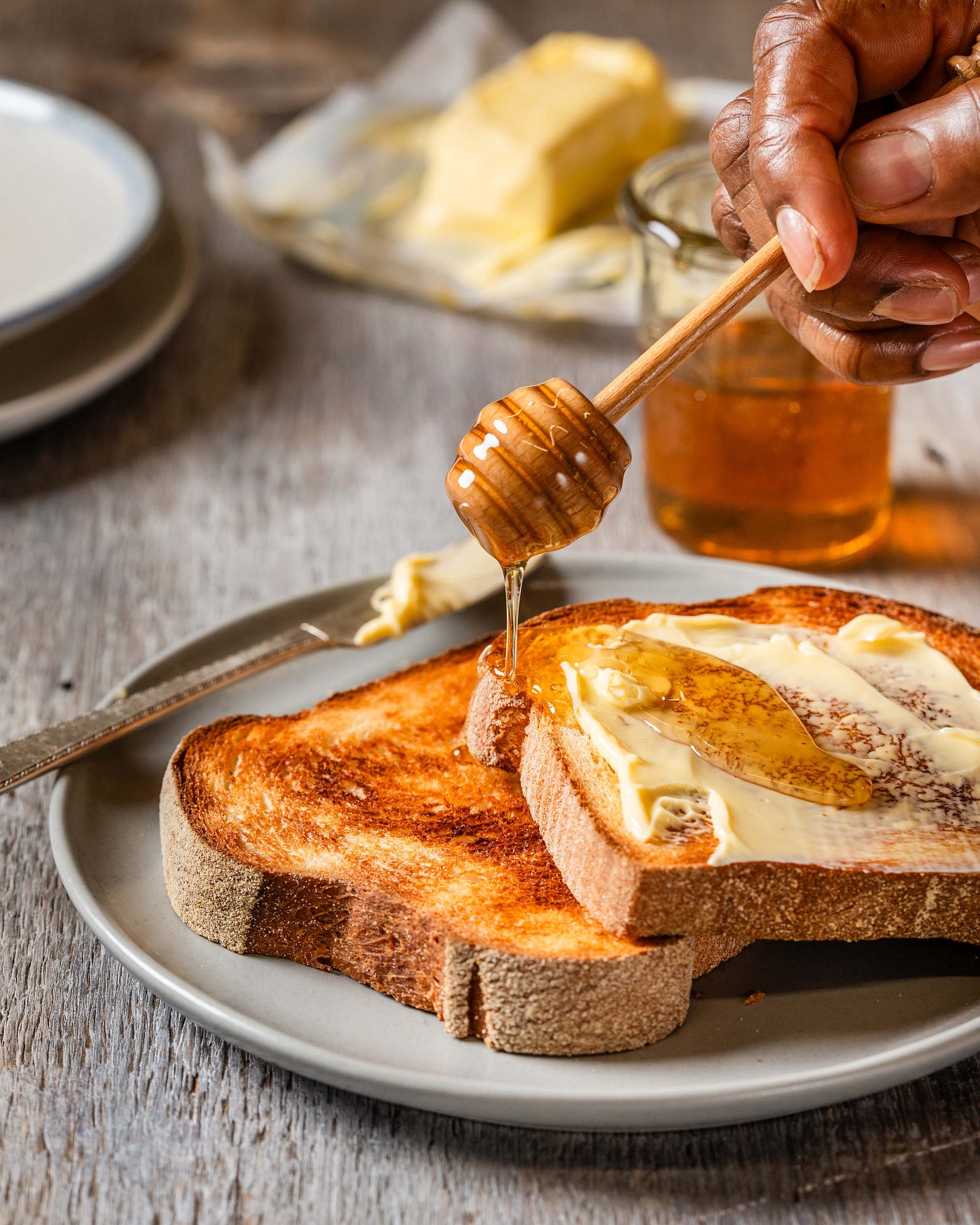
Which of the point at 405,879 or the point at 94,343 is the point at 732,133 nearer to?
the point at 405,879

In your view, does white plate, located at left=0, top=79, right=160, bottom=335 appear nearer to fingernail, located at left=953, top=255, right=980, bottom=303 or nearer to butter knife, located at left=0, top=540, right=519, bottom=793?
butter knife, located at left=0, top=540, right=519, bottom=793

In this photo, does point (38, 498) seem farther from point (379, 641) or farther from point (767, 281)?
point (767, 281)

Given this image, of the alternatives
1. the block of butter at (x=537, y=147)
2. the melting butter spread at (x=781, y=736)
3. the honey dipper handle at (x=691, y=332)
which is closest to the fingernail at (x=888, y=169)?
the honey dipper handle at (x=691, y=332)

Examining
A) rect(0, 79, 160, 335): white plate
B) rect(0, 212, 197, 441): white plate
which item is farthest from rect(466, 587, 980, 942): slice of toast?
rect(0, 79, 160, 335): white plate

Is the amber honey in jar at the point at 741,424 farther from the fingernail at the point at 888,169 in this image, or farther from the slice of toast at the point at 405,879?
the slice of toast at the point at 405,879

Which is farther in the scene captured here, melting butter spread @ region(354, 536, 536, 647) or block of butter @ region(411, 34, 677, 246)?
block of butter @ region(411, 34, 677, 246)

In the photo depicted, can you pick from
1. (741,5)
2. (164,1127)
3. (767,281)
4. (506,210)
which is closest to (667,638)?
(767,281)

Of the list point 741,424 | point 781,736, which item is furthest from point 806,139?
point 741,424
